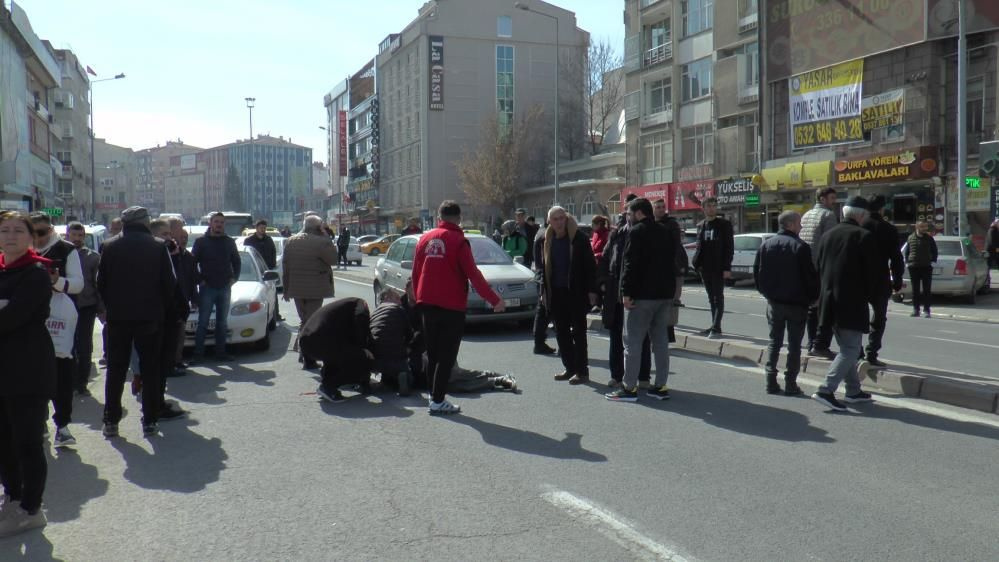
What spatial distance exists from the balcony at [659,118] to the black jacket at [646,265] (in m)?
33.0

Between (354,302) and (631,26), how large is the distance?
3715 centimetres

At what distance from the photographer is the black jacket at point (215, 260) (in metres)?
10.3

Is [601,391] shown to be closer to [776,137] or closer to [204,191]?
[776,137]

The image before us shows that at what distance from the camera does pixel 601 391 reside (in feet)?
27.0

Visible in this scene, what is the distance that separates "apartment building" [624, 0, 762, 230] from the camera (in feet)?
113

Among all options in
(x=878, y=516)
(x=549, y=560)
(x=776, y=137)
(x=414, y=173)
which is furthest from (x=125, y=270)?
(x=414, y=173)

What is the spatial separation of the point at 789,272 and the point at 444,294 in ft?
10.3

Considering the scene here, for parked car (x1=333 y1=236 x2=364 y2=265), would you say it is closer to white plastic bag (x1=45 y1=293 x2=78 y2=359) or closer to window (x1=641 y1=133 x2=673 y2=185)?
window (x1=641 y1=133 x2=673 y2=185)

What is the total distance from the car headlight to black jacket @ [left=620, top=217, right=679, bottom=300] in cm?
560

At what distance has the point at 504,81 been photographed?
68.9m

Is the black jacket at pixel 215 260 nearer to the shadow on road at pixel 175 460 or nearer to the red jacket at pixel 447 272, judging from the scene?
the shadow on road at pixel 175 460

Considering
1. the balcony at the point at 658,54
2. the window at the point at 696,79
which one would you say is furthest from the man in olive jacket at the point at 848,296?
the balcony at the point at 658,54

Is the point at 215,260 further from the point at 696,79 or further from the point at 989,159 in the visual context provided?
the point at 696,79

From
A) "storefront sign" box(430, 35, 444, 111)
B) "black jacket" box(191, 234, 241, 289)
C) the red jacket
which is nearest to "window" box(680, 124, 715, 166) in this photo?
"black jacket" box(191, 234, 241, 289)
